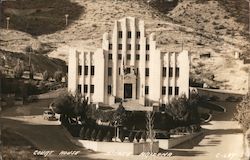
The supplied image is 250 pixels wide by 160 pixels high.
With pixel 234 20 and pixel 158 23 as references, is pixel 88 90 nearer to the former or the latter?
pixel 158 23

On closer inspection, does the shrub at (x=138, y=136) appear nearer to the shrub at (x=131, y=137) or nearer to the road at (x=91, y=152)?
the shrub at (x=131, y=137)

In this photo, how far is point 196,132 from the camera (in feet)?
176

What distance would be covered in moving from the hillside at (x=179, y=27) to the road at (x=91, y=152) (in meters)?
28.7

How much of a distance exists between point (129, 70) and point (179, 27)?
168 ft

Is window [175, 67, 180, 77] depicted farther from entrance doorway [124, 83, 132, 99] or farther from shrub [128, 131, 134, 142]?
shrub [128, 131, 134, 142]

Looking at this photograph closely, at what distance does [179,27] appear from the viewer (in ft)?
369

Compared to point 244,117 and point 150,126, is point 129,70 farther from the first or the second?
point 244,117

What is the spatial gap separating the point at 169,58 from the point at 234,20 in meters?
63.2

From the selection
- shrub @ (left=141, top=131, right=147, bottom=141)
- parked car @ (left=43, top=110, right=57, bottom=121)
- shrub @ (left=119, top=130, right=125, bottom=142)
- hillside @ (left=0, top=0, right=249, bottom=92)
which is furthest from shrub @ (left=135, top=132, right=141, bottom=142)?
hillside @ (left=0, top=0, right=249, bottom=92)

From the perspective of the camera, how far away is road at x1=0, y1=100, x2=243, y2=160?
45.2 metres

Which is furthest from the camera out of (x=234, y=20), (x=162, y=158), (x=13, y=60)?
(x=234, y=20)

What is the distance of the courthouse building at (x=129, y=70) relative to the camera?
60.9m

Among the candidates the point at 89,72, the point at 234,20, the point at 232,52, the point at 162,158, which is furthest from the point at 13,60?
the point at 234,20

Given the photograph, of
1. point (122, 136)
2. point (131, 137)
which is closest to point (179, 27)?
point (122, 136)
